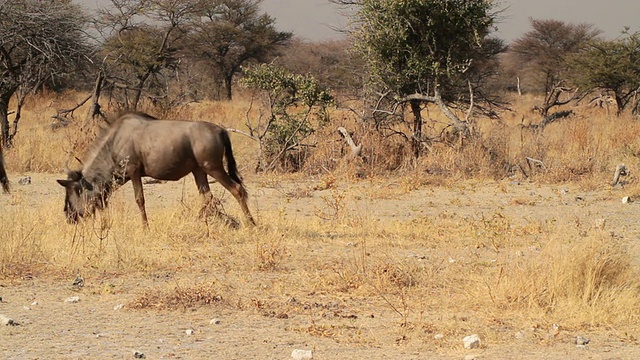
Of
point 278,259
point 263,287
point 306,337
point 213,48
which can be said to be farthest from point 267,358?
point 213,48

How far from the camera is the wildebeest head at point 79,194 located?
31.6 ft

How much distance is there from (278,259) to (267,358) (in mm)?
2789

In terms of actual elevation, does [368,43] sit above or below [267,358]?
above

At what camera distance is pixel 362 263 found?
23.8ft

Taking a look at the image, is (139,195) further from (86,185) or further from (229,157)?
(229,157)

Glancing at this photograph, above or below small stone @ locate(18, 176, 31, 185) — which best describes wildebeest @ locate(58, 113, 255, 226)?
above

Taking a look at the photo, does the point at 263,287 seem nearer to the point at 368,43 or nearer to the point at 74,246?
the point at 74,246

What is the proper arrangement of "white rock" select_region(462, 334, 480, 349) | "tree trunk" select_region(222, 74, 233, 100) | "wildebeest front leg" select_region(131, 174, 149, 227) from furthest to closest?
1. "tree trunk" select_region(222, 74, 233, 100)
2. "wildebeest front leg" select_region(131, 174, 149, 227)
3. "white rock" select_region(462, 334, 480, 349)

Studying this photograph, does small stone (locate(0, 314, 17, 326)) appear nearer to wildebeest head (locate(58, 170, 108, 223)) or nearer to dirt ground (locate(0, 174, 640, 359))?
dirt ground (locate(0, 174, 640, 359))

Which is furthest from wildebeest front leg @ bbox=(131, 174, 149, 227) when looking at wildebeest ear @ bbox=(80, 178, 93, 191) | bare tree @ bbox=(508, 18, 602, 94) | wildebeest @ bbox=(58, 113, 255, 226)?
bare tree @ bbox=(508, 18, 602, 94)

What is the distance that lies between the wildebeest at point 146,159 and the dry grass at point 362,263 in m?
0.26

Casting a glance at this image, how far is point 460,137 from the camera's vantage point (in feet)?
49.5

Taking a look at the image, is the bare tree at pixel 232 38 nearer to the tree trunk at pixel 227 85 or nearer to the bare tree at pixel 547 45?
the tree trunk at pixel 227 85

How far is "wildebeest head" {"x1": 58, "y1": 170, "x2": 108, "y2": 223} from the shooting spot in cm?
962
